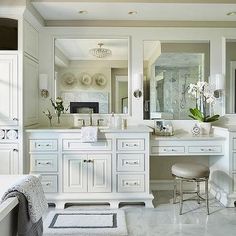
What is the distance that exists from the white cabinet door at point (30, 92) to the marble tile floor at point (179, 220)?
4.07 ft

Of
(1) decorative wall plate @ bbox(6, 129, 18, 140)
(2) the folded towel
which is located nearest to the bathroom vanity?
(1) decorative wall plate @ bbox(6, 129, 18, 140)

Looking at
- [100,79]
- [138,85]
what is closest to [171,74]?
[138,85]

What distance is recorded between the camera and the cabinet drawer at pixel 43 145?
3.65 meters

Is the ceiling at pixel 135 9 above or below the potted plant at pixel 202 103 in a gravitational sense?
above

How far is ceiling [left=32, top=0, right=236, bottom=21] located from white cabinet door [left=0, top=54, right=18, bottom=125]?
0.73 meters

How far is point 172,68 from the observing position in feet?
14.1

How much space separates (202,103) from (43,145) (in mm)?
2207

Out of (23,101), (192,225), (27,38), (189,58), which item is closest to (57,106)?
(23,101)

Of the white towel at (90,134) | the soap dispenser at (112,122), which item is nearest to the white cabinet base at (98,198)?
the white towel at (90,134)

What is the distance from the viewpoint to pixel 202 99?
4.29 meters

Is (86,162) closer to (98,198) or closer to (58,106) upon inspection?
(98,198)

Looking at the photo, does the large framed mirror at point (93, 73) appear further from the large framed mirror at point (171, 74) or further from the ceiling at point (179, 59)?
the ceiling at point (179, 59)

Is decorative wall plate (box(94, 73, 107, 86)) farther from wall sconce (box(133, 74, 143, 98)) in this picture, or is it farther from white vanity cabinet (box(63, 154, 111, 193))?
white vanity cabinet (box(63, 154, 111, 193))

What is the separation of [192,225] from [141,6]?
8.19 feet
